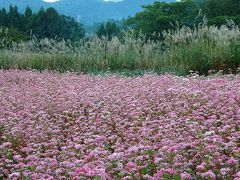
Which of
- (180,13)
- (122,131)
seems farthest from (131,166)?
(180,13)

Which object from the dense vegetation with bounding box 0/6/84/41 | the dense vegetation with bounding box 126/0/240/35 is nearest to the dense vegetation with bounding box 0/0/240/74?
the dense vegetation with bounding box 126/0/240/35

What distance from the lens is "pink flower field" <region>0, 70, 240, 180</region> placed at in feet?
12.2

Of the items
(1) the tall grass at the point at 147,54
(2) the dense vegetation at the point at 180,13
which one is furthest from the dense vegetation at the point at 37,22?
(1) the tall grass at the point at 147,54

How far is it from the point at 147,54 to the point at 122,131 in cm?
820

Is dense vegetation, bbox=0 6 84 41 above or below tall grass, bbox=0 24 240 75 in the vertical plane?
above

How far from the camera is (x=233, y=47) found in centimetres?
1120

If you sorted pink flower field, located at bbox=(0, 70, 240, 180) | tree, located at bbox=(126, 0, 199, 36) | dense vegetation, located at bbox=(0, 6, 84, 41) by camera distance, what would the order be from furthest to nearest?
dense vegetation, located at bbox=(0, 6, 84, 41)
tree, located at bbox=(126, 0, 199, 36)
pink flower field, located at bbox=(0, 70, 240, 180)

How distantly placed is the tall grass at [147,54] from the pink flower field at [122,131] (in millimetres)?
2302

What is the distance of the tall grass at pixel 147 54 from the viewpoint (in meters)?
11.2

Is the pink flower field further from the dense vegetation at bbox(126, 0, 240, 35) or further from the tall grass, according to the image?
the dense vegetation at bbox(126, 0, 240, 35)

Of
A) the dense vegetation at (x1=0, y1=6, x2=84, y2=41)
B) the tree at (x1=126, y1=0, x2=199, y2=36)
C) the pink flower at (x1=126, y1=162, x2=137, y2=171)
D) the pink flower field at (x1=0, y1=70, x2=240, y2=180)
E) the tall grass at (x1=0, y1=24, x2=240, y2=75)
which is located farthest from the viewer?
the dense vegetation at (x1=0, y1=6, x2=84, y2=41)

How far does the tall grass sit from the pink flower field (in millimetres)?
2302

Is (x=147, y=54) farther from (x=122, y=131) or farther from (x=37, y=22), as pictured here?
(x=37, y=22)

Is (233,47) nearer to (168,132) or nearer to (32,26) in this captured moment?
(168,132)
